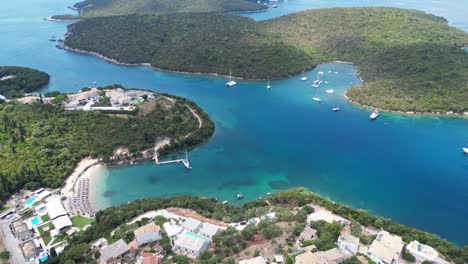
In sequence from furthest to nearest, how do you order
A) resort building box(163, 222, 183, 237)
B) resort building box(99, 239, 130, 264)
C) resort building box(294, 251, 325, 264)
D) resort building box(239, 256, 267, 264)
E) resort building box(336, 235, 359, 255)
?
resort building box(163, 222, 183, 237)
resort building box(99, 239, 130, 264)
resort building box(336, 235, 359, 255)
resort building box(239, 256, 267, 264)
resort building box(294, 251, 325, 264)

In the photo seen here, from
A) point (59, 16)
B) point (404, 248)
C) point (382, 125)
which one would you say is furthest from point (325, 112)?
point (59, 16)

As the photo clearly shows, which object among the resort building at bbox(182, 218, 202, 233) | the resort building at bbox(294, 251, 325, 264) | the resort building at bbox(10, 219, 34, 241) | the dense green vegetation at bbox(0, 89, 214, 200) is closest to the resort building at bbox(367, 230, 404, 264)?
the resort building at bbox(294, 251, 325, 264)

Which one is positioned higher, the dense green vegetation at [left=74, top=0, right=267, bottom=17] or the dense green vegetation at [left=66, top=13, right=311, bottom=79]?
the dense green vegetation at [left=74, top=0, right=267, bottom=17]

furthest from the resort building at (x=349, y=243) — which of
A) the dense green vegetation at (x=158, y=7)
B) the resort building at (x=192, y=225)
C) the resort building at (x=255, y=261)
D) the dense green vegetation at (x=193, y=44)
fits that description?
the dense green vegetation at (x=158, y=7)

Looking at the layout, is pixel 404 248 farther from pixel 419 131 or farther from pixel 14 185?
pixel 14 185

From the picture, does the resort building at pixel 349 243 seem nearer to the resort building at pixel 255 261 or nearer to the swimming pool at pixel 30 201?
the resort building at pixel 255 261

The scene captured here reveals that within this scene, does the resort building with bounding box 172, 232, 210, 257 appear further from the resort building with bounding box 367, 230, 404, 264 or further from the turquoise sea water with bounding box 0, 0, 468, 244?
the resort building with bounding box 367, 230, 404, 264

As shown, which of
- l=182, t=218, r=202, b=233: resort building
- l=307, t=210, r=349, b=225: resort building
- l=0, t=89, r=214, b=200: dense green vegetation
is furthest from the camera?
l=0, t=89, r=214, b=200: dense green vegetation
